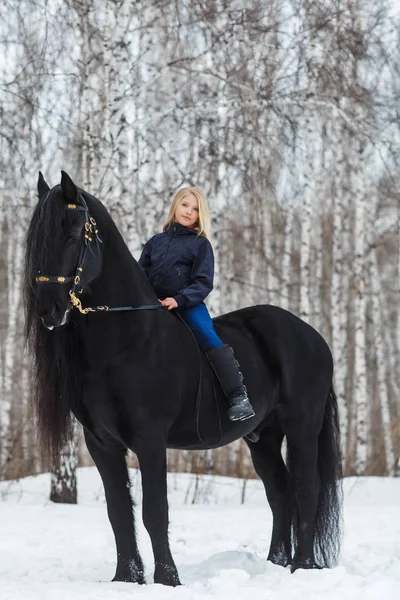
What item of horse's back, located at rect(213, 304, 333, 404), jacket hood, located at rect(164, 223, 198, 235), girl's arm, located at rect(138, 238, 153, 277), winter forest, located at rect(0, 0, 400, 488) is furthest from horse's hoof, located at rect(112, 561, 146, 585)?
jacket hood, located at rect(164, 223, 198, 235)

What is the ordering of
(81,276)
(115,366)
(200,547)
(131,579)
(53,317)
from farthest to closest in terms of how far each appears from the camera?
1. (200,547)
2. (131,579)
3. (115,366)
4. (81,276)
5. (53,317)

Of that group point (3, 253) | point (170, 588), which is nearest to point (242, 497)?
point (170, 588)

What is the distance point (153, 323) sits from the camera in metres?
4.97

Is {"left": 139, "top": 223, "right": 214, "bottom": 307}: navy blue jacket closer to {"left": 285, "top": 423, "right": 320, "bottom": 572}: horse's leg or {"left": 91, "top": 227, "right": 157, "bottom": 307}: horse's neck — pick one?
{"left": 91, "top": 227, "right": 157, "bottom": 307}: horse's neck

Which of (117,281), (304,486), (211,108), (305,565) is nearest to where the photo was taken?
(117,281)

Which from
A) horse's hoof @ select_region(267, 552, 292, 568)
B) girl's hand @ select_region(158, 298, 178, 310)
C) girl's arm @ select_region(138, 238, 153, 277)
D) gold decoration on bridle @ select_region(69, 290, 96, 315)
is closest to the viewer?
gold decoration on bridle @ select_region(69, 290, 96, 315)

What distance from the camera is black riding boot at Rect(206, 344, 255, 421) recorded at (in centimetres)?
511

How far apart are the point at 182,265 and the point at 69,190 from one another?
3.30 feet

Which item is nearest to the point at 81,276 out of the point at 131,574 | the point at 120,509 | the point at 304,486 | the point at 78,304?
the point at 78,304

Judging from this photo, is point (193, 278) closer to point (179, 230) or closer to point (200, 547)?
point (179, 230)

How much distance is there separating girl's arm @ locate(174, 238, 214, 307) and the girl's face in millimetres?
185

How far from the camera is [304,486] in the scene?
572 centimetres

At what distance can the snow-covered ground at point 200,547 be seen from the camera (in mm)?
4590

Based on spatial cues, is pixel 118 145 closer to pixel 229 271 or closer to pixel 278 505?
pixel 278 505
